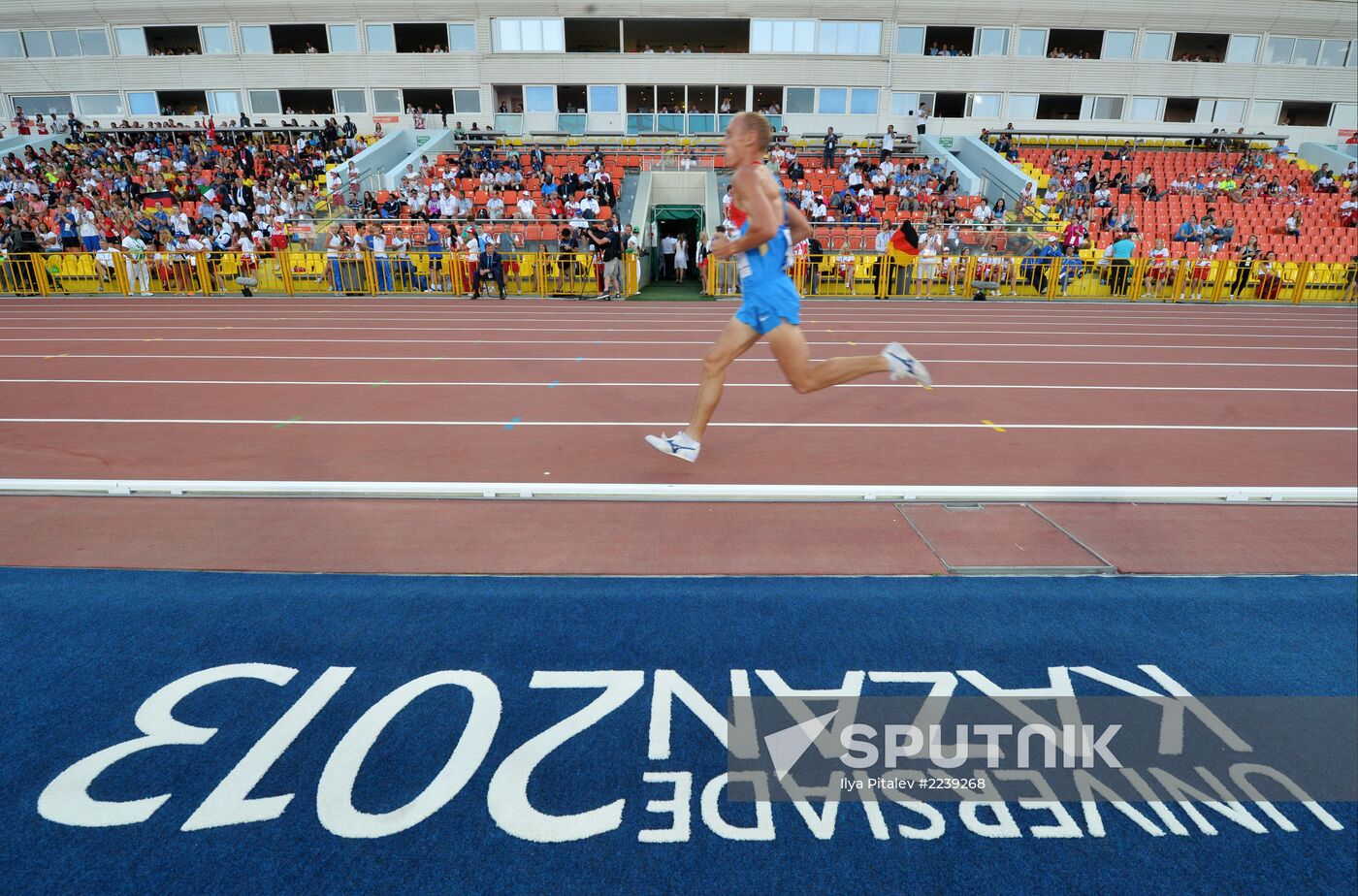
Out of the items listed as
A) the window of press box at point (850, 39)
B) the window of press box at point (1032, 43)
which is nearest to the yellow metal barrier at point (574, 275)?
the window of press box at point (850, 39)

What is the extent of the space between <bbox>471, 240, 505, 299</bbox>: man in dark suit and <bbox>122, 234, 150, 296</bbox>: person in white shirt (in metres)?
8.78

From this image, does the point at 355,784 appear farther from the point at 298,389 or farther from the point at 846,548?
the point at 298,389

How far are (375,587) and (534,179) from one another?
81.6ft

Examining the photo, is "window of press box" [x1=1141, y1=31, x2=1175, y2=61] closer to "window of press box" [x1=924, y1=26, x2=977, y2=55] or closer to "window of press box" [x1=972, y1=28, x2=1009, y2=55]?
"window of press box" [x1=972, y1=28, x2=1009, y2=55]

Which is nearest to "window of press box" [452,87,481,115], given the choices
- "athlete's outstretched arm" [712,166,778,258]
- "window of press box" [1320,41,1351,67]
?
"athlete's outstretched arm" [712,166,778,258]

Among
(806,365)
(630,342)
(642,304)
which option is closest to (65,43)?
(642,304)

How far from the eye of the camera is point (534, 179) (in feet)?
84.1

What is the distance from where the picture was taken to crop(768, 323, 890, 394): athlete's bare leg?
456cm

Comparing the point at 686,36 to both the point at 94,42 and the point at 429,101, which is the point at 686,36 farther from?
the point at 94,42

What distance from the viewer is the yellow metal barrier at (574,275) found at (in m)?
17.8

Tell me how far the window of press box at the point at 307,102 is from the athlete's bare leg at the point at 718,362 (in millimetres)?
36825

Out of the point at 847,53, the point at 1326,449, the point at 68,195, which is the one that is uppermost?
the point at 847,53

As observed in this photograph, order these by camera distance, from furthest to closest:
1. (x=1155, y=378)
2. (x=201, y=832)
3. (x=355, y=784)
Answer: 1. (x=1155, y=378)
2. (x=355, y=784)
3. (x=201, y=832)

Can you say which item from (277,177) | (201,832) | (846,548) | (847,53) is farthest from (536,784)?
(847,53)
